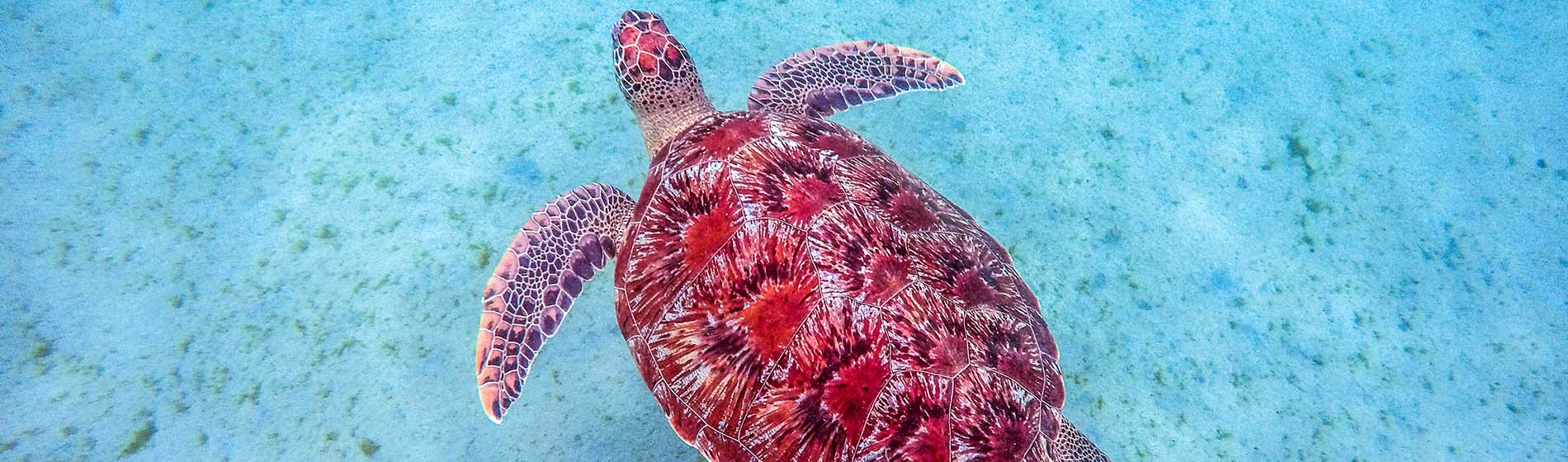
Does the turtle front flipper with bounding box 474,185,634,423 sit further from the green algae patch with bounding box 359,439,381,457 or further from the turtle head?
the green algae patch with bounding box 359,439,381,457

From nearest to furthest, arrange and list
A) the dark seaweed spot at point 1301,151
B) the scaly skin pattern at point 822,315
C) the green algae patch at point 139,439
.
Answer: the scaly skin pattern at point 822,315 < the green algae patch at point 139,439 < the dark seaweed spot at point 1301,151

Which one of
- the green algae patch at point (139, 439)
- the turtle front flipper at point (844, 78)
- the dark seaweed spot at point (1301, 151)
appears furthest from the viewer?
the dark seaweed spot at point (1301, 151)

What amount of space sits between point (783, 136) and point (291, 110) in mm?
1829

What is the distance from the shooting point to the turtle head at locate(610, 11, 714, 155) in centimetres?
166

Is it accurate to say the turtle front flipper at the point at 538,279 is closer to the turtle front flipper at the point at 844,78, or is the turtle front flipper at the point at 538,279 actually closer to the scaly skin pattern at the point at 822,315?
the scaly skin pattern at the point at 822,315

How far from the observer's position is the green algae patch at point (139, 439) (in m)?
1.58

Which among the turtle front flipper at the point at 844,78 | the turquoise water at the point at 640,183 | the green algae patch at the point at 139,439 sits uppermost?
the turtle front flipper at the point at 844,78

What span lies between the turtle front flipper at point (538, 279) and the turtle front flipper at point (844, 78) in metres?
0.60

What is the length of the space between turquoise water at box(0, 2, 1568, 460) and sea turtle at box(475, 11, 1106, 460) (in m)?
0.42

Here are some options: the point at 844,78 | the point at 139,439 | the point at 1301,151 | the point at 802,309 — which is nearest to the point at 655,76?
the point at 844,78

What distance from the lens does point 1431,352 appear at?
187cm

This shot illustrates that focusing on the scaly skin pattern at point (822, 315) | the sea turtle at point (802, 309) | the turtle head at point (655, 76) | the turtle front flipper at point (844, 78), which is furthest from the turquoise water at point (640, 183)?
the scaly skin pattern at point (822, 315)

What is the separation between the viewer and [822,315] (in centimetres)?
108

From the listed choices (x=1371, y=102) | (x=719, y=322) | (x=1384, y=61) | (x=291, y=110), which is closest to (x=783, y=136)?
(x=719, y=322)
